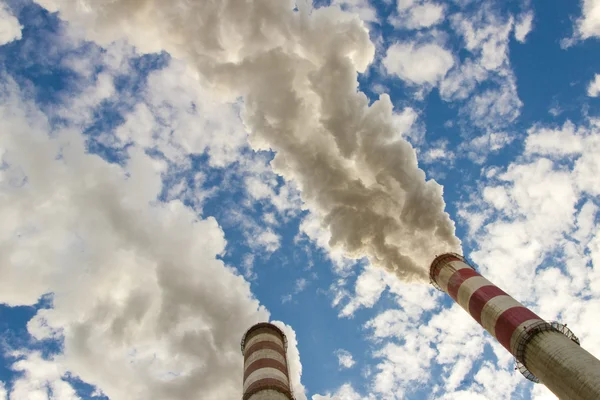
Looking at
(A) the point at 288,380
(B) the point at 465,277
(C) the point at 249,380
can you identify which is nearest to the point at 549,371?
(B) the point at 465,277

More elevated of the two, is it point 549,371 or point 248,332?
point 248,332

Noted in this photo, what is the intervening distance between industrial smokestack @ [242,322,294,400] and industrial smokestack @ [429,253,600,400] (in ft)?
28.6

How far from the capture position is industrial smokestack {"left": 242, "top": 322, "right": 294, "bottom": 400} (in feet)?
57.7

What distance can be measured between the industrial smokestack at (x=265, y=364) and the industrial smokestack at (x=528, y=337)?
8722 mm

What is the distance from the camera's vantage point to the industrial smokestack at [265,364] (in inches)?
692

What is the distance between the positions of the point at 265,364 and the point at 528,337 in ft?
34.9

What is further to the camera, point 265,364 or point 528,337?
point 265,364

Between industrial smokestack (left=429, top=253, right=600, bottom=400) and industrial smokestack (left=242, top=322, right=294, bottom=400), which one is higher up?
industrial smokestack (left=242, top=322, right=294, bottom=400)

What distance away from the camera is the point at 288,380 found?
19.5 m

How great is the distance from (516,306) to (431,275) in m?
5.26

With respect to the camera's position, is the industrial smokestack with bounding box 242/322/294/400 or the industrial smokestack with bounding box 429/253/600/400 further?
the industrial smokestack with bounding box 242/322/294/400

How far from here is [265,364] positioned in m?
19.8

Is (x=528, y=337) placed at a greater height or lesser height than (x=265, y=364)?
lesser

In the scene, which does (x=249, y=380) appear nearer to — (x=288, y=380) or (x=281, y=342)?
(x=288, y=380)
